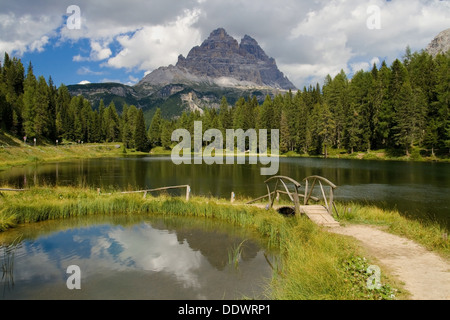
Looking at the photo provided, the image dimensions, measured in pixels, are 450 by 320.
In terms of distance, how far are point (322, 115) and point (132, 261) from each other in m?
83.2

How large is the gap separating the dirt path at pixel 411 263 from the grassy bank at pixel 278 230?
0.53 meters

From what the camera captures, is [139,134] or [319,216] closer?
[319,216]

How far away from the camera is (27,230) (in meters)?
14.7

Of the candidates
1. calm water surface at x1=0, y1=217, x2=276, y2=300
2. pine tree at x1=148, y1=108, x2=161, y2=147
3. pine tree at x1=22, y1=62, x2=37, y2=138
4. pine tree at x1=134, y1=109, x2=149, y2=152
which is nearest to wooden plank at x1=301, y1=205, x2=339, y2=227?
calm water surface at x1=0, y1=217, x2=276, y2=300

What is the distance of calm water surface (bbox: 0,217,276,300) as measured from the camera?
8508 millimetres

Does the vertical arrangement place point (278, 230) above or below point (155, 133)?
below

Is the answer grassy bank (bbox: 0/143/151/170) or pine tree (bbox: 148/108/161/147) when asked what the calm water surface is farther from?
pine tree (bbox: 148/108/161/147)

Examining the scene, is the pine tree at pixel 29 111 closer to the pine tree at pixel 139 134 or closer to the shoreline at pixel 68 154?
the shoreline at pixel 68 154

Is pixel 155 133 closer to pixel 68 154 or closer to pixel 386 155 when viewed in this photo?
pixel 68 154

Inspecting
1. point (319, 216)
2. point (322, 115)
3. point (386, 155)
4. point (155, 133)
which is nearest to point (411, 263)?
point (319, 216)

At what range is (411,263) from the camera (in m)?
7.97

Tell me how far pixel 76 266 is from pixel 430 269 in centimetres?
1181
